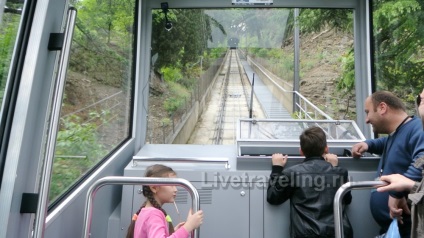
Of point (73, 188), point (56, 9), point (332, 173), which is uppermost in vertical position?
point (56, 9)

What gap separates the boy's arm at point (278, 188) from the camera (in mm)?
2107

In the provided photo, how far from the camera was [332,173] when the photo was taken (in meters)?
2.06

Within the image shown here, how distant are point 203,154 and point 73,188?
52.3 inches

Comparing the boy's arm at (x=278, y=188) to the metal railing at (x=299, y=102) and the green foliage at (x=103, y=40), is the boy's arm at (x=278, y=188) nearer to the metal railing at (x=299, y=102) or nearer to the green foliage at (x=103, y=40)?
the metal railing at (x=299, y=102)

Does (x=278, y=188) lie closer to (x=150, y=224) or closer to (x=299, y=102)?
(x=150, y=224)

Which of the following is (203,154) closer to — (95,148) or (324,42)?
(95,148)

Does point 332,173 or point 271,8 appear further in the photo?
point 271,8

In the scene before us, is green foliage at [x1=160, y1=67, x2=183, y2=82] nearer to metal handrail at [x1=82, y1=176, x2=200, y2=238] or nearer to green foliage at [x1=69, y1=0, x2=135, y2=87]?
green foliage at [x1=69, y1=0, x2=135, y2=87]

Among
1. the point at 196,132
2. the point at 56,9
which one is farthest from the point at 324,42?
the point at 56,9

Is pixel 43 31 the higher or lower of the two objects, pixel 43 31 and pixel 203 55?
the lower

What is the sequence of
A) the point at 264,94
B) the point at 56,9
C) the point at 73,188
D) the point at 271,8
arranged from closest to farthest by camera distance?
the point at 56,9, the point at 73,188, the point at 271,8, the point at 264,94

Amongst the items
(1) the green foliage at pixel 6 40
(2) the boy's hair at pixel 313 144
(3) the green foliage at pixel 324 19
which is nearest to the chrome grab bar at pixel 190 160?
(2) the boy's hair at pixel 313 144

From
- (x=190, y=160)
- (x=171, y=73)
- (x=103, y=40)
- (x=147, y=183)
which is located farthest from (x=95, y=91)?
(x=171, y=73)

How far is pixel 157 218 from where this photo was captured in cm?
164
